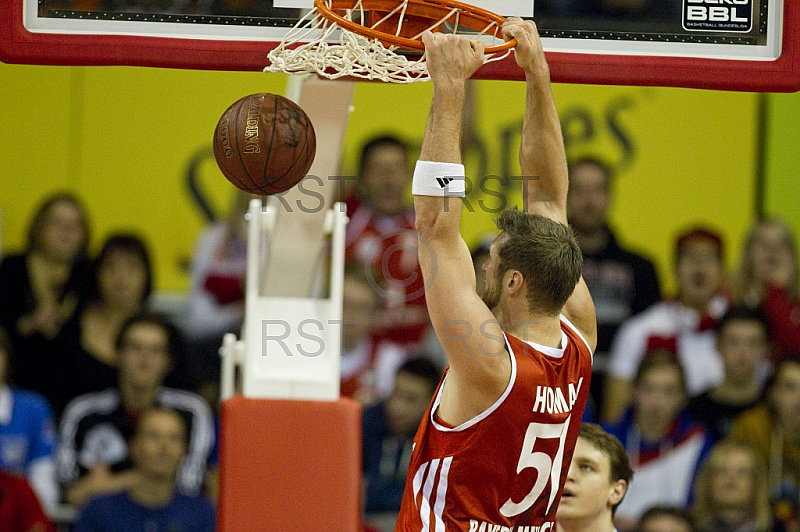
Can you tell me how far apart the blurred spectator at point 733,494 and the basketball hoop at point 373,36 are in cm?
391

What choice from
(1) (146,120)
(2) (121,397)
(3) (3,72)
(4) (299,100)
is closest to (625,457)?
(4) (299,100)

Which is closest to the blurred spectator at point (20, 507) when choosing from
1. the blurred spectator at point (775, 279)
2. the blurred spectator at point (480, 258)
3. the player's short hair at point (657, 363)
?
the blurred spectator at point (480, 258)

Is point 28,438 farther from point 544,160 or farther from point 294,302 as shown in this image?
point 544,160

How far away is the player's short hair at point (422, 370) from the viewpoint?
6.34 metres

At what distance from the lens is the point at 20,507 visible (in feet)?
19.0

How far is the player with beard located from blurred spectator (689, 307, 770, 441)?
3738 millimetres

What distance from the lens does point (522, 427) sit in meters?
3.01

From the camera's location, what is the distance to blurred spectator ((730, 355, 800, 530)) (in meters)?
6.57

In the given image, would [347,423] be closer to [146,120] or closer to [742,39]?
[742,39]

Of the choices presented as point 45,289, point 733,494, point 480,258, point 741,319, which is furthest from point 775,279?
point 45,289

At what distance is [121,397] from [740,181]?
181 inches

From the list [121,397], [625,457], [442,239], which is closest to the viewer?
[442,239]

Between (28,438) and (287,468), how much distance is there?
289 centimetres

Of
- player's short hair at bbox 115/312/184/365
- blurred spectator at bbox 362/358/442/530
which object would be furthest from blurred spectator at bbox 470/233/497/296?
player's short hair at bbox 115/312/184/365
